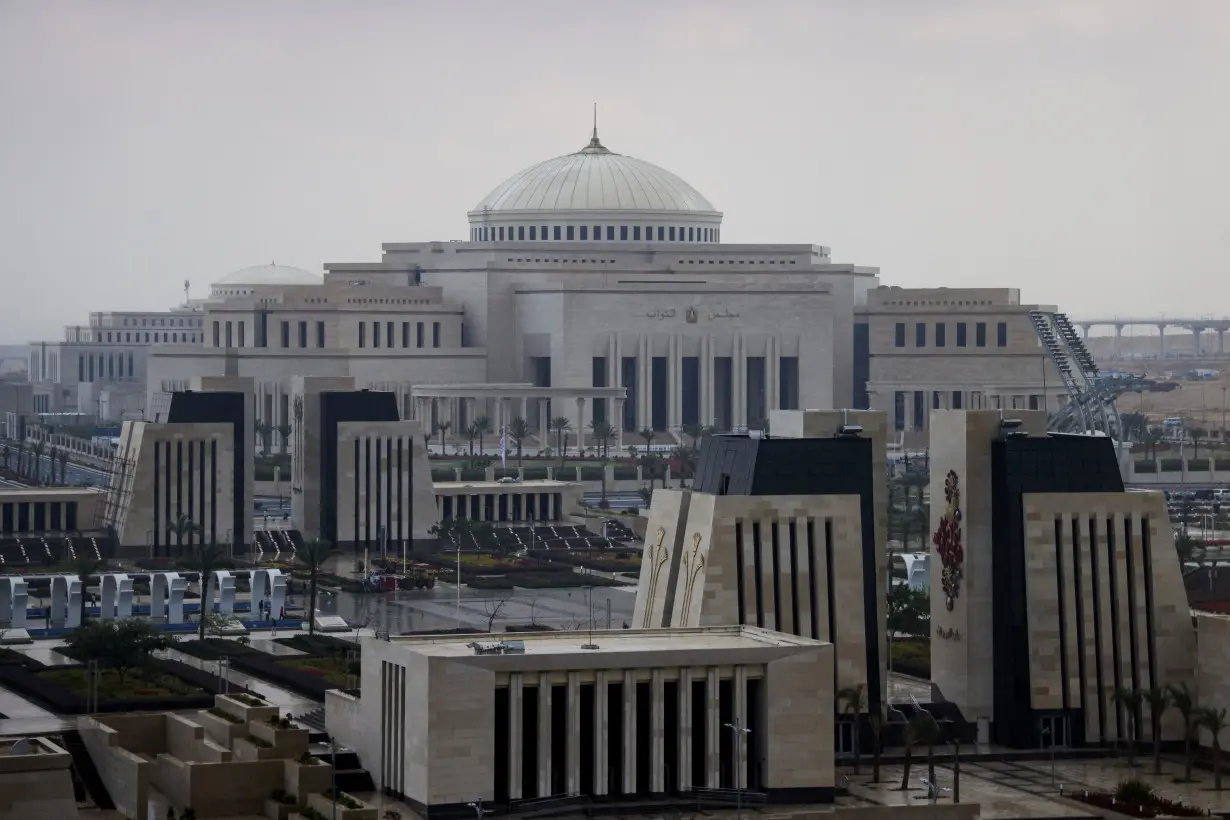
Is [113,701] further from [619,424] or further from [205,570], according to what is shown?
[619,424]

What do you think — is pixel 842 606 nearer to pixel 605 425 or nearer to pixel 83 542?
pixel 83 542

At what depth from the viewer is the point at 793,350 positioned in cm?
16800

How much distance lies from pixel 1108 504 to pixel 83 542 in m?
53.8

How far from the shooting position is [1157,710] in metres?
61.8

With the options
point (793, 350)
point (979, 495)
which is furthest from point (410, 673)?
point (793, 350)

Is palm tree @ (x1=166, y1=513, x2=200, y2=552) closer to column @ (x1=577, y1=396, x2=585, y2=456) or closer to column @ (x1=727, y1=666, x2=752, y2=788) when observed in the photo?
column @ (x1=577, y1=396, x2=585, y2=456)

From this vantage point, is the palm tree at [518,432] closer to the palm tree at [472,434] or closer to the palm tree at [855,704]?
the palm tree at [472,434]

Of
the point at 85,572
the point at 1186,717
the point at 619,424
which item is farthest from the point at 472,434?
the point at 1186,717

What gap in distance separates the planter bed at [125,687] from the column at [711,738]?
16.2 metres

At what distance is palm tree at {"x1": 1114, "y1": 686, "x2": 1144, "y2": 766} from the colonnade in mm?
10116

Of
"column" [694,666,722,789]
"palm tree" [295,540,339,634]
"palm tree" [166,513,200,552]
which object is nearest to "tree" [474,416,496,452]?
"palm tree" [166,513,200,552]

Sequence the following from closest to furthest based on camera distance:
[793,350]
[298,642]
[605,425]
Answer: [298,642] < [605,425] < [793,350]

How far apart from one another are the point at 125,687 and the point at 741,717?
20597mm

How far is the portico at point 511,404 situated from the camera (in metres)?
157
